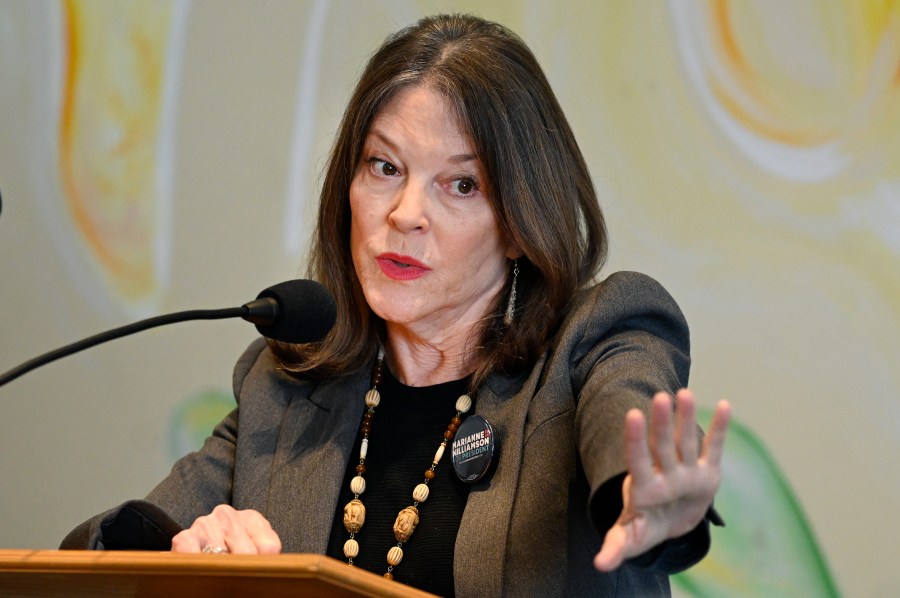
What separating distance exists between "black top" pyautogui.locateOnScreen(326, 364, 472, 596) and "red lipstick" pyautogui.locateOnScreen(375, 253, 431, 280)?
211 millimetres

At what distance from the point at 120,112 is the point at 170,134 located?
0.51 feet

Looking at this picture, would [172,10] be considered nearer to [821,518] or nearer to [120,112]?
[120,112]

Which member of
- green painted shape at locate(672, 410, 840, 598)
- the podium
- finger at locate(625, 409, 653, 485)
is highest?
finger at locate(625, 409, 653, 485)

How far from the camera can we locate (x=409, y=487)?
1934 millimetres

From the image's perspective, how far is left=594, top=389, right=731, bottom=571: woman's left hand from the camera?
1.19 meters

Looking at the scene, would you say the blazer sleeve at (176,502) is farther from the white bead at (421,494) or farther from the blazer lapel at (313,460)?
the white bead at (421,494)

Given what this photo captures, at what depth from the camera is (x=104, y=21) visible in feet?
10.1

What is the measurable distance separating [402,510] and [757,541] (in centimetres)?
84

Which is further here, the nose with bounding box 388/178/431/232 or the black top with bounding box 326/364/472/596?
the nose with bounding box 388/178/431/232

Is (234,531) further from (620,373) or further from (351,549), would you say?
(620,373)

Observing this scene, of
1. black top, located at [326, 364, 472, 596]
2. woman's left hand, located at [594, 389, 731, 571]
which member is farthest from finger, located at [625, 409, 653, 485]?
black top, located at [326, 364, 472, 596]

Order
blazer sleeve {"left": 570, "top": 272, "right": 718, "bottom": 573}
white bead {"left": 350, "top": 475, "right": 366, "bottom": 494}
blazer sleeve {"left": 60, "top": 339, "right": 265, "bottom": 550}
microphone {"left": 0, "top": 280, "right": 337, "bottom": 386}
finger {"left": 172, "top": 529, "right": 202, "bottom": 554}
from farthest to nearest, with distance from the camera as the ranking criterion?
1. white bead {"left": 350, "top": 475, "right": 366, "bottom": 494}
2. blazer sleeve {"left": 60, "top": 339, "right": 265, "bottom": 550}
3. finger {"left": 172, "top": 529, "right": 202, "bottom": 554}
4. microphone {"left": 0, "top": 280, "right": 337, "bottom": 386}
5. blazer sleeve {"left": 570, "top": 272, "right": 718, "bottom": 573}

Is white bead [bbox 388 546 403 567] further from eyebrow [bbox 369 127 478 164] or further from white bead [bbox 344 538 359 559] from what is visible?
eyebrow [bbox 369 127 478 164]

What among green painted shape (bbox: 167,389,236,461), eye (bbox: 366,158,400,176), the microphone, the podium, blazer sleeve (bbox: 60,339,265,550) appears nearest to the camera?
the podium
